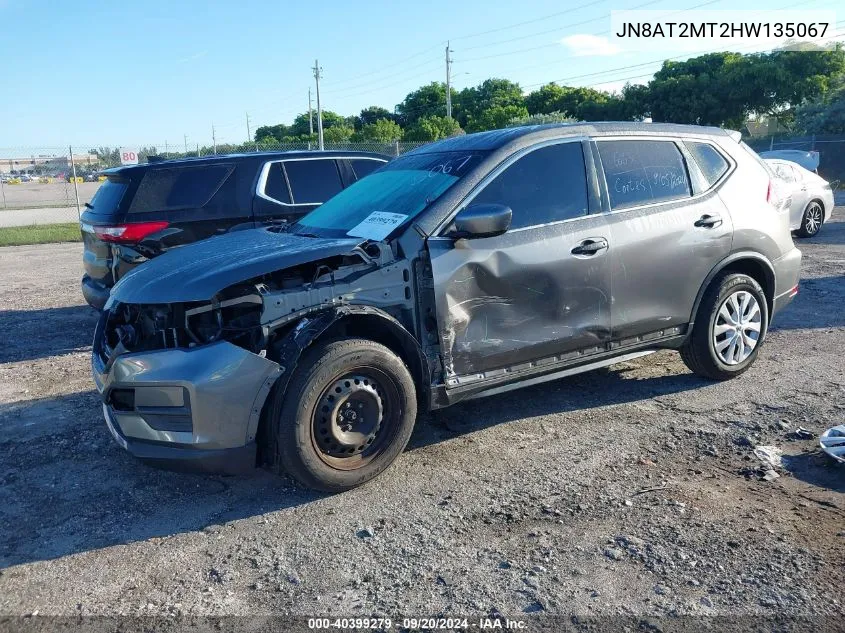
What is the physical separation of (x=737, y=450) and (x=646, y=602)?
1.75 meters

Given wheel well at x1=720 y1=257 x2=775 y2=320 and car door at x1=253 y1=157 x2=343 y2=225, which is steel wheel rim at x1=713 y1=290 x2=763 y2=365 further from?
car door at x1=253 y1=157 x2=343 y2=225

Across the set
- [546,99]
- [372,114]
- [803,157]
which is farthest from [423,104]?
[803,157]

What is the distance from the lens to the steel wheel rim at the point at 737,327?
527cm

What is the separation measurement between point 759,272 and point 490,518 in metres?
3.31

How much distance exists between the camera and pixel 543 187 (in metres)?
4.51

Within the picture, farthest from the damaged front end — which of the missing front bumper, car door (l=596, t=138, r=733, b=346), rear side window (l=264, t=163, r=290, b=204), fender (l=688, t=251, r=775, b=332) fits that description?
rear side window (l=264, t=163, r=290, b=204)

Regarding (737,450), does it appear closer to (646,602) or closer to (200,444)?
(646,602)

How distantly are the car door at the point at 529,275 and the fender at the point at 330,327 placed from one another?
A: 0.58ft

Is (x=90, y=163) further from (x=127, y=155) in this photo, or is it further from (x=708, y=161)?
(x=708, y=161)

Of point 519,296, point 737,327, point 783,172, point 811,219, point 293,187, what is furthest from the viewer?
point 811,219

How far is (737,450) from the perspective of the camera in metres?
4.24

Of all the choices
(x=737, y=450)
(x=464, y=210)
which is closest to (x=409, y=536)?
(x=464, y=210)

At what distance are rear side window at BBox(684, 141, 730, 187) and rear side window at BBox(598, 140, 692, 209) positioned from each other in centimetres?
17

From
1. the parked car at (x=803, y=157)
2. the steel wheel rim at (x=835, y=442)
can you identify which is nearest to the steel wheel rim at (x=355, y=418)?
→ the steel wheel rim at (x=835, y=442)
